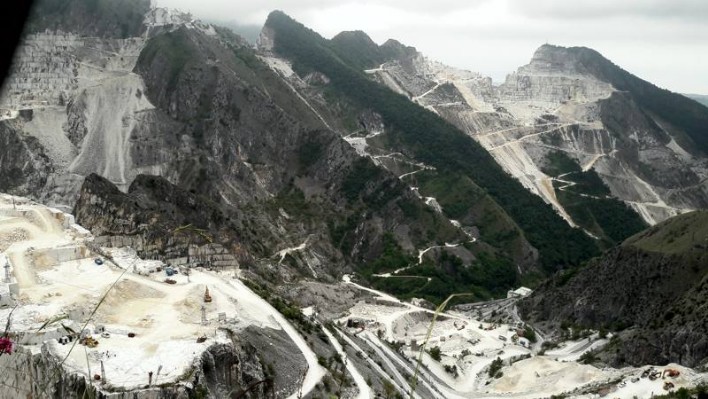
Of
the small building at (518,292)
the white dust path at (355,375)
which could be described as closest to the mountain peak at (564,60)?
the small building at (518,292)

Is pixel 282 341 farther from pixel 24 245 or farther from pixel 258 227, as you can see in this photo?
pixel 258 227

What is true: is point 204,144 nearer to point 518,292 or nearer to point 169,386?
point 518,292

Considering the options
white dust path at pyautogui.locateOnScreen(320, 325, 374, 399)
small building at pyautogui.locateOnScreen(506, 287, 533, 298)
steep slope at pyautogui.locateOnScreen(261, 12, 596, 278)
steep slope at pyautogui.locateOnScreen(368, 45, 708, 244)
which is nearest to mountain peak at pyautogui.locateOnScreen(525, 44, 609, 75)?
steep slope at pyautogui.locateOnScreen(368, 45, 708, 244)

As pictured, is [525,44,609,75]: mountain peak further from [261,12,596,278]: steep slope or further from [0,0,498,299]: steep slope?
[0,0,498,299]: steep slope

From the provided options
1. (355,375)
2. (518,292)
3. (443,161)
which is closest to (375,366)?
(355,375)

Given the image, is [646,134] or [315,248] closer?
[315,248]

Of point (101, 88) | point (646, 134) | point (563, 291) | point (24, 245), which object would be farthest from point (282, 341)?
point (646, 134)
